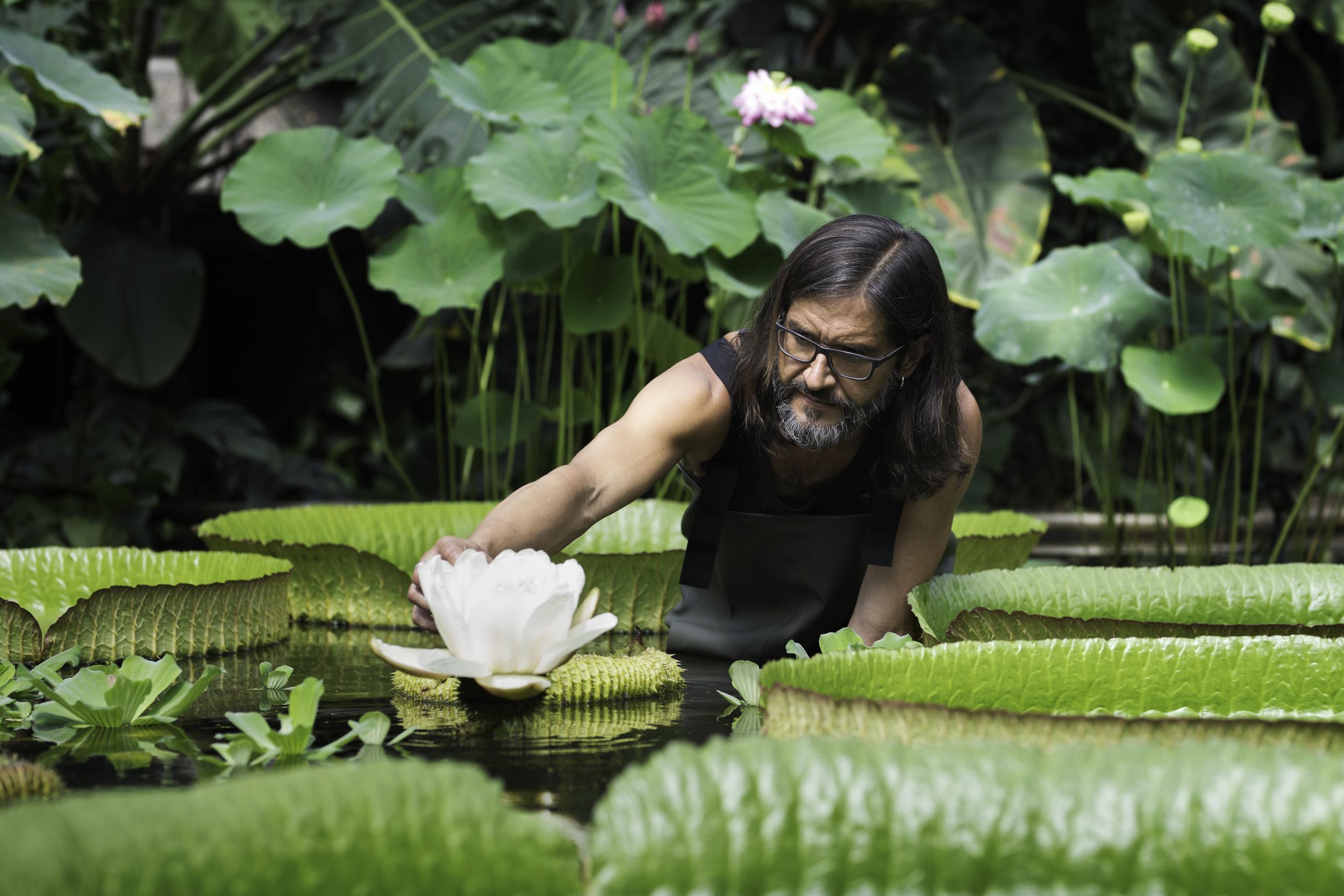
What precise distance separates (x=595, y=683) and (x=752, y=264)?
6.05 feet

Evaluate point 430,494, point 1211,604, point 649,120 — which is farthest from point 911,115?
point 1211,604

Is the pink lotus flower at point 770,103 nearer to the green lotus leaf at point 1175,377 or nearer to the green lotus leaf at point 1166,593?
the green lotus leaf at point 1175,377

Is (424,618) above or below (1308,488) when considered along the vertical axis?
below

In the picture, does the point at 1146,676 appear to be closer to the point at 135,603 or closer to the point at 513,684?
the point at 513,684

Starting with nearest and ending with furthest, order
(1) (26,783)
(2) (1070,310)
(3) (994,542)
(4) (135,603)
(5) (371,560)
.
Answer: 1. (1) (26,783)
2. (4) (135,603)
3. (5) (371,560)
4. (3) (994,542)
5. (2) (1070,310)

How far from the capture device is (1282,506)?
3676mm

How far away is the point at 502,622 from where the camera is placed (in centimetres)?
115

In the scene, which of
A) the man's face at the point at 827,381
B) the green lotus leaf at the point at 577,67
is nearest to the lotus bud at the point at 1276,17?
the green lotus leaf at the point at 577,67

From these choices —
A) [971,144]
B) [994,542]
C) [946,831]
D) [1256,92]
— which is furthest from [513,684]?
[971,144]

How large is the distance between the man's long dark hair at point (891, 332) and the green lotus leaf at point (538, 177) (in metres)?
1.11

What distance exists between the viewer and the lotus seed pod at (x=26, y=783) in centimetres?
96

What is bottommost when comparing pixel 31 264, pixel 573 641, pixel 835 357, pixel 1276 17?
pixel 573 641

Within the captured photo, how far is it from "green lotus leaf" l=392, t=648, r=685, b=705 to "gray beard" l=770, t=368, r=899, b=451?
0.38 meters

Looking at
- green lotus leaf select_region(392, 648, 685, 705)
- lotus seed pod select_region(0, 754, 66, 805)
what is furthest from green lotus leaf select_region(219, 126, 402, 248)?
lotus seed pod select_region(0, 754, 66, 805)
